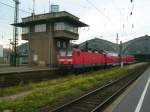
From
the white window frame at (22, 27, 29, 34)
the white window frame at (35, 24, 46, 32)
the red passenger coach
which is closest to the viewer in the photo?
the red passenger coach

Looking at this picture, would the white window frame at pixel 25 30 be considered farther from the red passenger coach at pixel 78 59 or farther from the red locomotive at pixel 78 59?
the red passenger coach at pixel 78 59

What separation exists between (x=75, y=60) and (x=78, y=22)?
18086 millimetres

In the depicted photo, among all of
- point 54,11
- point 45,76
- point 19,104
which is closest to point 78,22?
point 54,11

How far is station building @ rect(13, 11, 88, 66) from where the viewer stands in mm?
52625

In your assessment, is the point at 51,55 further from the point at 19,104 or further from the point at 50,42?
the point at 19,104

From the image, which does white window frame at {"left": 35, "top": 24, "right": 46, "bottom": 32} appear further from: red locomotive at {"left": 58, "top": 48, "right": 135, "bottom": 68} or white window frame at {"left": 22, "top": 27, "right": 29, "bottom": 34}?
red locomotive at {"left": 58, "top": 48, "right": 135, "bottom": 68}

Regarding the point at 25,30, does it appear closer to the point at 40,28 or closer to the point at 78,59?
the point at 40,28

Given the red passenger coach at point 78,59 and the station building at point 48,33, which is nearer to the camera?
the red passenger coach at point 78,59

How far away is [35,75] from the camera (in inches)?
1288

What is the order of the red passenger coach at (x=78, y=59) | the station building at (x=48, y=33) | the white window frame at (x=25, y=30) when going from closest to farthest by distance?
the red passenger coach at (x=78, y=59) < the station building at (x=48, y=33) < the white window frame at (x=25, y=30)

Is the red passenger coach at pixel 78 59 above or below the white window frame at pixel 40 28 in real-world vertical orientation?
below

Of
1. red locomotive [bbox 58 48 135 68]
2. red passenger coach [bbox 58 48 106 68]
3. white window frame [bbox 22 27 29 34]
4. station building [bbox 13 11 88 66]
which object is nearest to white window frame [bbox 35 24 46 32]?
station building [bbox 13 11 88 66]

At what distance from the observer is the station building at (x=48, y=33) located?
52625mm

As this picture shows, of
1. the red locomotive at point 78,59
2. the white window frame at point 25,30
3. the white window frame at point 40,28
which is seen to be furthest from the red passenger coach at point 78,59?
the white window frame at point 25,30
